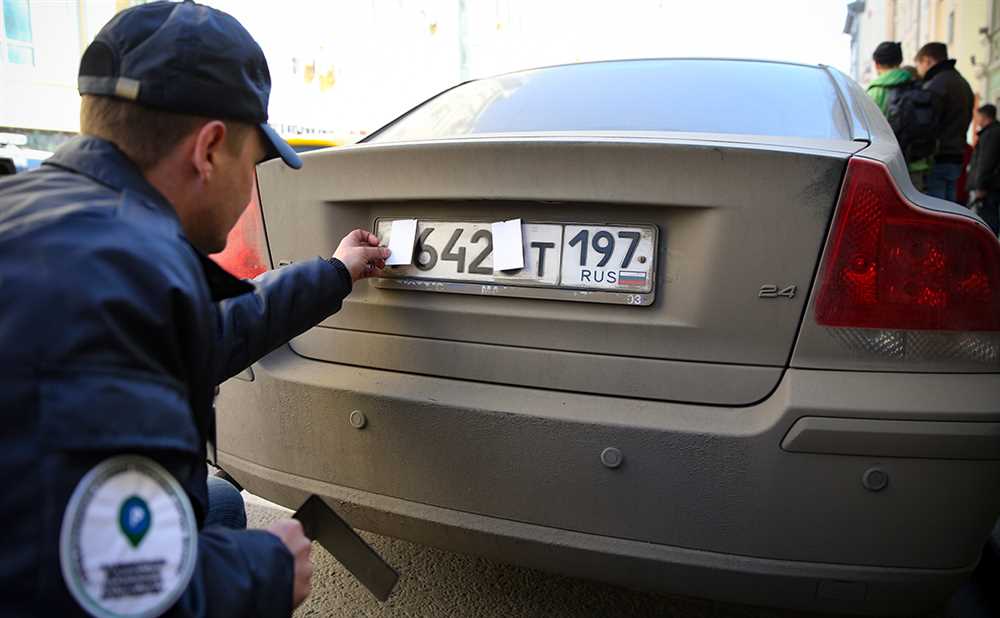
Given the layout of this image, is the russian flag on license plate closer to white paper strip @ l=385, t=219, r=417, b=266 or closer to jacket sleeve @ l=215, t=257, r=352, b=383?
white paper strip @ l=385, t=219, r=417, b=266

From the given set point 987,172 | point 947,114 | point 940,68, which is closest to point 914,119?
point 947,114

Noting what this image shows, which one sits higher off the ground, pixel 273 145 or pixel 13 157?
pixel 273 145

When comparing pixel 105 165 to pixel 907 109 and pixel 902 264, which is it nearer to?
pixel 902 264

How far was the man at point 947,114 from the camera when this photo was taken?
6168 mm

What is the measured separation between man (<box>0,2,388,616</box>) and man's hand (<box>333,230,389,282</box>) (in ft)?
2.03

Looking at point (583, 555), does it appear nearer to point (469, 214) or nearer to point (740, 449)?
point (740, 449)

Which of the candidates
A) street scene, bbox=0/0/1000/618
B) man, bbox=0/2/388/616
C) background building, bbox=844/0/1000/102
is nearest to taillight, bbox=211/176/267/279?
street scene, bbox=0/0/1000/618

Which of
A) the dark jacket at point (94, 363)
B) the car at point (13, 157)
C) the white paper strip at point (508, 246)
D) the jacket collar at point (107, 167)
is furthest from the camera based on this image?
the car at point (13, 157)

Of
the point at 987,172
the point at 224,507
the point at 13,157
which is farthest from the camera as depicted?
the point at 13,157

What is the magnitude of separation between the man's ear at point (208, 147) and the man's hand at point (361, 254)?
690 mm

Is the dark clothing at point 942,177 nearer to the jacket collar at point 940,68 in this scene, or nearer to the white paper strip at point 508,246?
the jacket collar at point 940,68

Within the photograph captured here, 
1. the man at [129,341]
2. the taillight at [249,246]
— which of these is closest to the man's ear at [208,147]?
the man at [129,341]

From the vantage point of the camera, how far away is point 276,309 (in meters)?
1.73

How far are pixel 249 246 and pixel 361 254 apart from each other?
1.52ft
